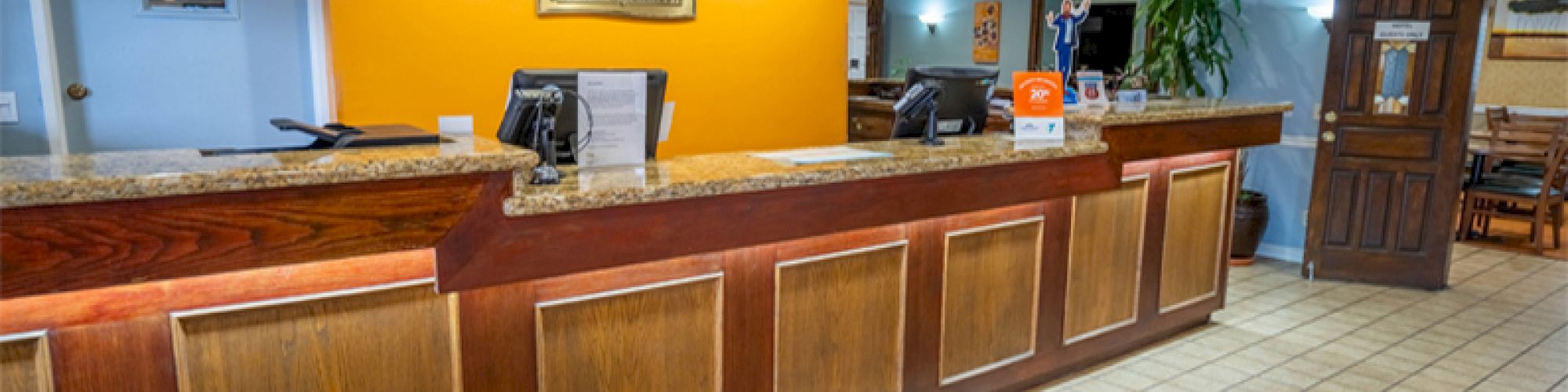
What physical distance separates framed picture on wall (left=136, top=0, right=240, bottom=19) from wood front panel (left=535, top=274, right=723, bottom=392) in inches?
91.5

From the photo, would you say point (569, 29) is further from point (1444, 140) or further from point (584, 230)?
point (1444, 140)

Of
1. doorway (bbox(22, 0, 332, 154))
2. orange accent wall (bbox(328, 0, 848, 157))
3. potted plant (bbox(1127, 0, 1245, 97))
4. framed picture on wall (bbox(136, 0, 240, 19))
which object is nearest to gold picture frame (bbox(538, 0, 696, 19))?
orange accent wall (bbox(328, 0, 848, 157))

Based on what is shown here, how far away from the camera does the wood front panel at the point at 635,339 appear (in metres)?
2.45

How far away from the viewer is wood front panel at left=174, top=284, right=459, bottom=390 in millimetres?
2084

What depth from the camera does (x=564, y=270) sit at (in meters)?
2.31

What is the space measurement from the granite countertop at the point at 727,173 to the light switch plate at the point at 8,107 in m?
2.33

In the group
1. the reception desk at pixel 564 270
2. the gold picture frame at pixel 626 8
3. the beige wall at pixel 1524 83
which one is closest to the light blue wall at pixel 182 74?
the gold picture frame at pixel 626 8

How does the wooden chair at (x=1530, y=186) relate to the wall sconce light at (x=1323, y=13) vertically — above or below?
below

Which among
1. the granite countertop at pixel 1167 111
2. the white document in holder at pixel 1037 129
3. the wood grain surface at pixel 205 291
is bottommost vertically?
the wood grain surface at pixel 205 291

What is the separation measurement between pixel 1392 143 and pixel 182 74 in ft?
18.8

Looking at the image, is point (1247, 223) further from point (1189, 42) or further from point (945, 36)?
point (945, 36)

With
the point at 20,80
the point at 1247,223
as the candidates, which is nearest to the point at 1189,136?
the point at 1247,223

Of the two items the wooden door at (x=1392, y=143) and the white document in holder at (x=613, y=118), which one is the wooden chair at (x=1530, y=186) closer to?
the wooden door at (x=1392, y=143)

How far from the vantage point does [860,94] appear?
307 inches
